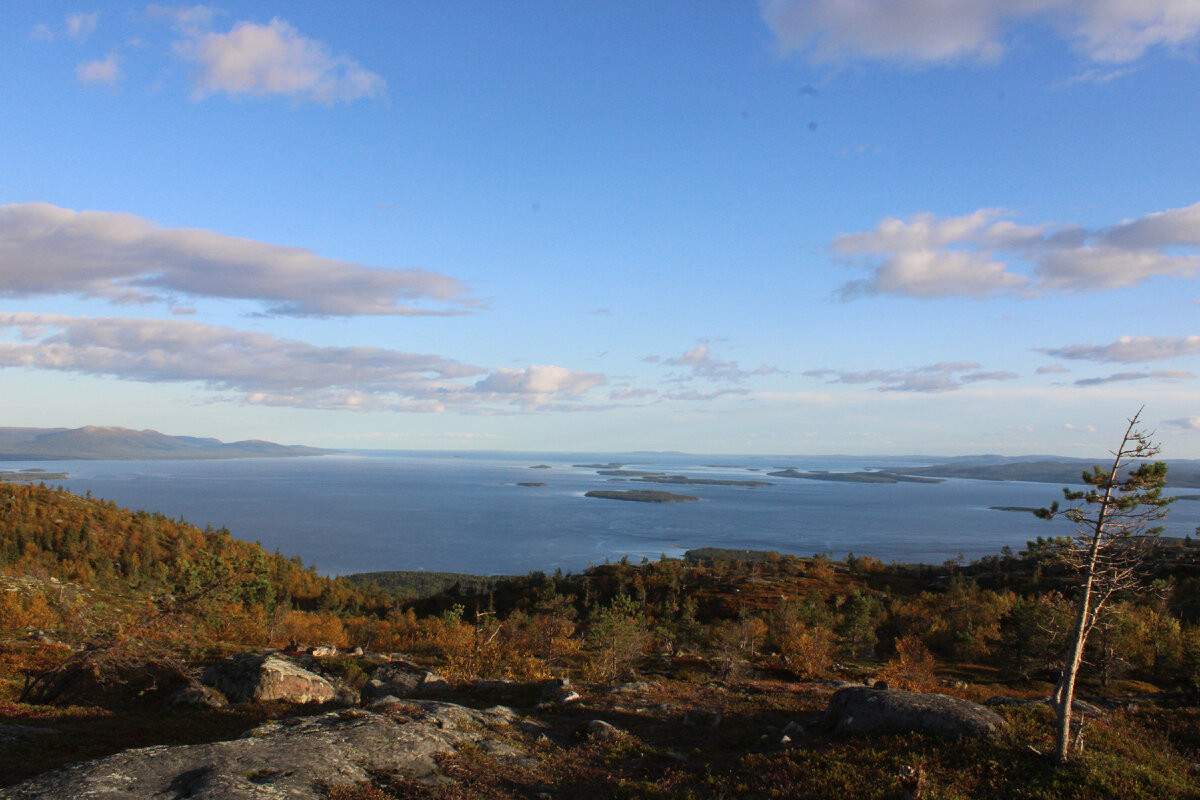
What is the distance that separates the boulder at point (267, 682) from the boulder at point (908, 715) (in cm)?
2004

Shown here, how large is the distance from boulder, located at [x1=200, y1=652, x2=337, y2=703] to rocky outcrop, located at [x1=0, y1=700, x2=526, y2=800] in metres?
7.36

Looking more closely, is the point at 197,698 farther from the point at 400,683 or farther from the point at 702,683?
the point at 702,683

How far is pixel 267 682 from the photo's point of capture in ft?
80.5

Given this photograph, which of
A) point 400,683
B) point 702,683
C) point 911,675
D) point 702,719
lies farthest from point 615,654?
point 911,675

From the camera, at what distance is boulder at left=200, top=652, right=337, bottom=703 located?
79.8ft

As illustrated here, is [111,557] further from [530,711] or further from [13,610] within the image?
[530,711]

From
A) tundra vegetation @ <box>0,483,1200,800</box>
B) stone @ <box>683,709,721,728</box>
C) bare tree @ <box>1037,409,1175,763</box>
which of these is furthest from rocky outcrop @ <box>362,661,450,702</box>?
bare tree @ <box>1037,409,1175,763</box>

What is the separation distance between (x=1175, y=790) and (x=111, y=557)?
15353cm

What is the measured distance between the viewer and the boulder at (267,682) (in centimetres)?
2433

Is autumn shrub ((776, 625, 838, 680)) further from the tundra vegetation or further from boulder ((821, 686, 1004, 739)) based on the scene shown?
boulder ((821, 686, 1004, 739))

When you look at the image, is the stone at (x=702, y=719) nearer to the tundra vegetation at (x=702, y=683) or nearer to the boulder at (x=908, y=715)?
the tundra vegetation at (x=702, y=683)

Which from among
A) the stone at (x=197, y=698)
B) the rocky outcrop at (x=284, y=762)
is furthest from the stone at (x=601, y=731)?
the stone at (x=197, y=698)

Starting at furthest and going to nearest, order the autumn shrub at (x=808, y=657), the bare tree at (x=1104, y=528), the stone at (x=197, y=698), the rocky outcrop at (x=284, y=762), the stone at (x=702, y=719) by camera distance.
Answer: the autumn shrub at (x=808, y=657), the stone at (x=197, y=698), the stone at (x=702, y=719), the bare tree at (x=1104, y=528), the rocky outcrop at (x=284, y=762)

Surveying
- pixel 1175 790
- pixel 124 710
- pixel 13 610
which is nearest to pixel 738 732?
pixel 1175 790
